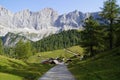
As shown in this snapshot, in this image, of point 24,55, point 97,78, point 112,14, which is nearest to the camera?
point 97,78

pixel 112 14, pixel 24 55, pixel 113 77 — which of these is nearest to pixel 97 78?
pixel 113 77

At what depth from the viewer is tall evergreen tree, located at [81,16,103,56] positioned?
81875 millimetres

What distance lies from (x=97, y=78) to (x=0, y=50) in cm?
13550

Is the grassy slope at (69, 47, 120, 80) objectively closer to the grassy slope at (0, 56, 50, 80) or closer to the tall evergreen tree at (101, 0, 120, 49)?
the grassy slope at (0, 56, 50, 80)

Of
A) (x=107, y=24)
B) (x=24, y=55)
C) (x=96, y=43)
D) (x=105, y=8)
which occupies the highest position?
(x=105, y=8)

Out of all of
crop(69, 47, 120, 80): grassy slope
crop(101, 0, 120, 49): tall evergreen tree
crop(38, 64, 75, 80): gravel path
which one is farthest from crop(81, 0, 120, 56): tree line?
crop(38, 64, 75, 80): gravel path

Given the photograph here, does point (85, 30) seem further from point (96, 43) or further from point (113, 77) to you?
point (113, 77)

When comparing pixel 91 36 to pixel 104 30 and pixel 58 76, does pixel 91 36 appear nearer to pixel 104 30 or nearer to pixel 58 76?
pixel 104 30

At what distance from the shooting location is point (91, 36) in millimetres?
82875

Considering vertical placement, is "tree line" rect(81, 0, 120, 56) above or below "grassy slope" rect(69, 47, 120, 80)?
above

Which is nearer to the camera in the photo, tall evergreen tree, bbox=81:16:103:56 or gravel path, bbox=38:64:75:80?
gravel path, bbox=38:64:75:80

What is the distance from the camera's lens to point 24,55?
151125mm

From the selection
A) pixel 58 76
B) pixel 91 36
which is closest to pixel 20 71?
pixel 58 76

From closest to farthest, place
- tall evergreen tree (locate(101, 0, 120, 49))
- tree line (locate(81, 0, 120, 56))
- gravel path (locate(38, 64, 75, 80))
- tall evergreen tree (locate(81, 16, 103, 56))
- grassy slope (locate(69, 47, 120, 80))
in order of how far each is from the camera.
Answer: grassy slope (locate(69, 47, 120, 80))
gravel path (locate(38, 64, 75, 80))
tall evergreen tree (locate(101, 0, 120, 49))
tree line (locate(81, 0, 120, 56))
tall evergreen tree (locate(81, 16, 103, 56))
